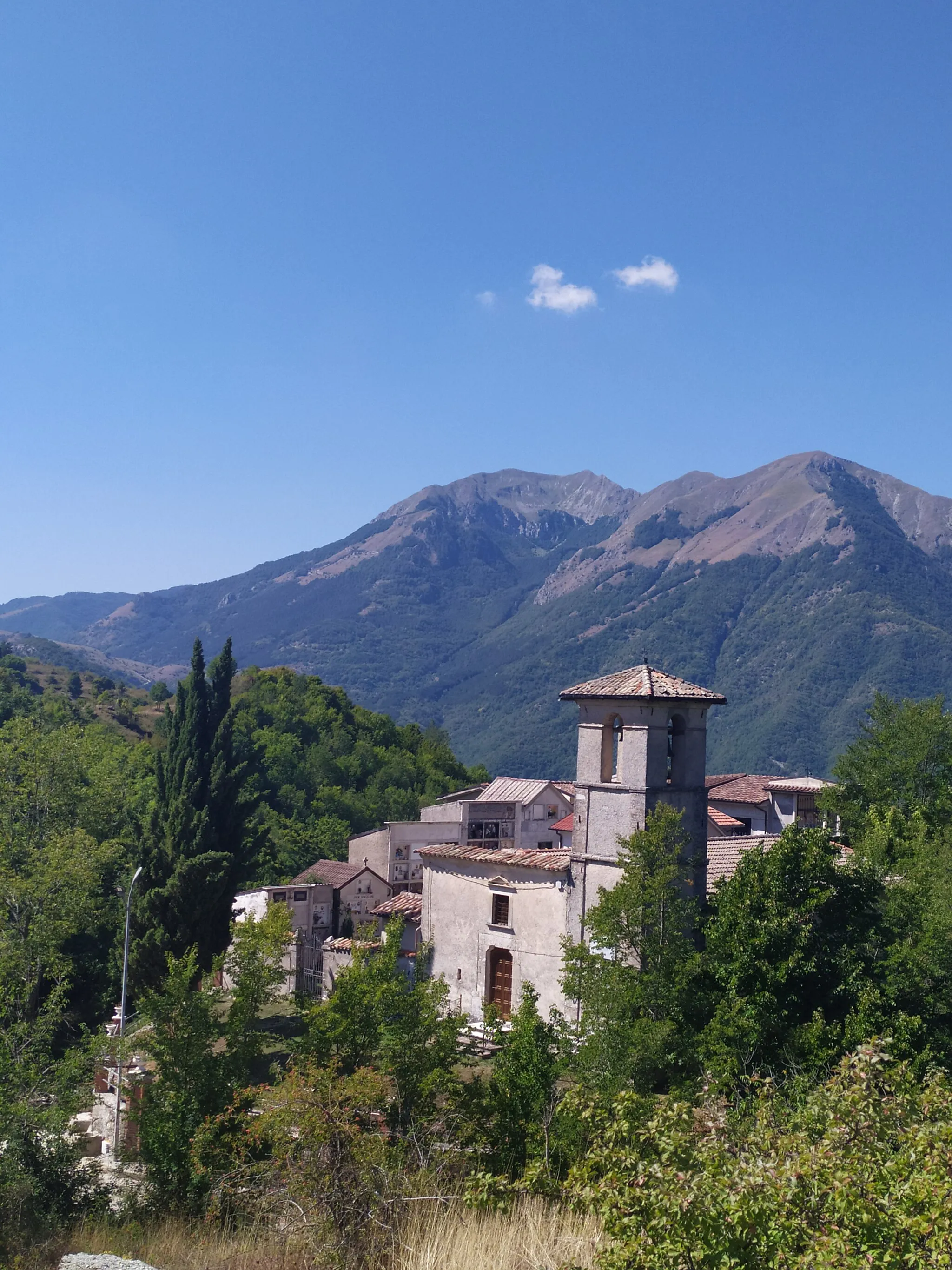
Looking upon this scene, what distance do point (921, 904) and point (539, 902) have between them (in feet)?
30.2

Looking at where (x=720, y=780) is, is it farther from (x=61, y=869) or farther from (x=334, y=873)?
(x=61, y=869)

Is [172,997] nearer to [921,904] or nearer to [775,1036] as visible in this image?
[775,1036]

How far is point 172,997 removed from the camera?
20938 mm

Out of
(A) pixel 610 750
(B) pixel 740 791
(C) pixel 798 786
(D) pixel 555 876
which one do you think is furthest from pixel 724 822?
(A) pixel 610 750

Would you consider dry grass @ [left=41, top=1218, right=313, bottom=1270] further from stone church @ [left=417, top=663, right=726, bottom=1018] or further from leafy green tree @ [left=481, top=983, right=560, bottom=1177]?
stone church @ [left=417, top=663, right=726, bottom=1018]

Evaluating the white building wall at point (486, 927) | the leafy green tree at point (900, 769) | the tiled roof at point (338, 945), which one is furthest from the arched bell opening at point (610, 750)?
the leafy green tree at point (900, 769)

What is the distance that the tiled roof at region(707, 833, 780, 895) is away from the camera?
27406 mm

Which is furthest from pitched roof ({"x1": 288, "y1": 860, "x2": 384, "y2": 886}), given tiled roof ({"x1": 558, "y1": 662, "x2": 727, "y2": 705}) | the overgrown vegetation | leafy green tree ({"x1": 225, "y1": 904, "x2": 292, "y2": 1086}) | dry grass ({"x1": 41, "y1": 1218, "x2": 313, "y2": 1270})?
dry grass ({"x1": 41, "y1": 1218, "x2": 313, "y2": 1270})

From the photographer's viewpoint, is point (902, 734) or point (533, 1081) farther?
point (902, 734)

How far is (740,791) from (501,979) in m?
20.8

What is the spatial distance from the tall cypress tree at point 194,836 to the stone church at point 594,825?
1086 centimetres

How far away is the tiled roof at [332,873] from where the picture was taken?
39562 millimetres

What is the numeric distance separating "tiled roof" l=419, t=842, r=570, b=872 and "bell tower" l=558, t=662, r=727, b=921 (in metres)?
1.81

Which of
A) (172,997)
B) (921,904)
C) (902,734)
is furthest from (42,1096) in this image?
(902,734)
